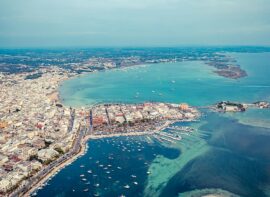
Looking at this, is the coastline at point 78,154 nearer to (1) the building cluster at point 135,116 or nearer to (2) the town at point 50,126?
(2) the town at point 50,126

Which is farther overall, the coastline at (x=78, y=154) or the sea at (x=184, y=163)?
the coastline at (x=78, y=154)

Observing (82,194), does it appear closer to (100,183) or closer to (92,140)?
(100,183)

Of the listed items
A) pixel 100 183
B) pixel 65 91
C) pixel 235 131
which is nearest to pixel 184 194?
pixel 100 183

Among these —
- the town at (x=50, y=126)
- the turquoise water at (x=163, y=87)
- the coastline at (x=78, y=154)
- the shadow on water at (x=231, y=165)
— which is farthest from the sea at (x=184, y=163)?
the turquoise water at (x=163, y=87)

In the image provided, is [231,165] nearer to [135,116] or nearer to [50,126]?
[135,116]

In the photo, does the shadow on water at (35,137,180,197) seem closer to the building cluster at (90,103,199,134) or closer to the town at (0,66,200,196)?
the town at (0,66,200,196)

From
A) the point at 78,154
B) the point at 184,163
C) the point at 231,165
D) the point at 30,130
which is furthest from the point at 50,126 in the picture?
the point at 231,165
